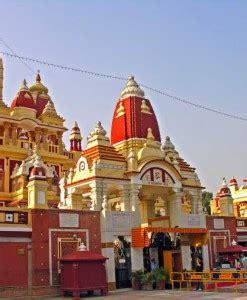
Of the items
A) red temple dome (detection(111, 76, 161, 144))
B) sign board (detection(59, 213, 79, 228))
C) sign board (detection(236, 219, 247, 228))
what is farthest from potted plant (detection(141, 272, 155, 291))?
sign board (detection(236, 219, 247, 228))

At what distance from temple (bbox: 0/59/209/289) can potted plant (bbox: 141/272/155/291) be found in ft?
2.56

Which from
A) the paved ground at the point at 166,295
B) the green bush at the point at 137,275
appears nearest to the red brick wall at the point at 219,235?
the green bush at the point at 137,275

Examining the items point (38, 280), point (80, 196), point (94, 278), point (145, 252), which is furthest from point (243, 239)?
point (38, 280)

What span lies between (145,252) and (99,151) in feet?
17.6

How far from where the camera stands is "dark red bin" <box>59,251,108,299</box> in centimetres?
1853

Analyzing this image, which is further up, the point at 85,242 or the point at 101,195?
the point at 101,195

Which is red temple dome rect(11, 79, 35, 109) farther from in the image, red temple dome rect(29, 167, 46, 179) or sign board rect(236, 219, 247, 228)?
sign board rect(236, 219, 247, 228)

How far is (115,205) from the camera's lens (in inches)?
1075

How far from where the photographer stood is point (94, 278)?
1900cm

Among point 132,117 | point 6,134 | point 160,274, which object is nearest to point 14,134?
point 6,134

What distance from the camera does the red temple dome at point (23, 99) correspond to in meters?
32.1

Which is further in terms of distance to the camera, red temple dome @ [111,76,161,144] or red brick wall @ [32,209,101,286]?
red temple dome @ [111,76,161,144]

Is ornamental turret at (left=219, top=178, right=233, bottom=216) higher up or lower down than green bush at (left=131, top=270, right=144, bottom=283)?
higher up

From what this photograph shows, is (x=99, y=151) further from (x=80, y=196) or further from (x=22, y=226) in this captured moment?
(x=22, y=226)
